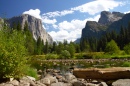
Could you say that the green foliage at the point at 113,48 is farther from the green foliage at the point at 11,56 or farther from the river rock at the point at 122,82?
the green foliage at the point at 11,56

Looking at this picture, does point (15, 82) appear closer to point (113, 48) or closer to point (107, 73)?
point (107, 73)

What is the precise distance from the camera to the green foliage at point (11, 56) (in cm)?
1138

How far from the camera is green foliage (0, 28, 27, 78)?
448 inches

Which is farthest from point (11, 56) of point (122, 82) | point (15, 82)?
point (122, 82)

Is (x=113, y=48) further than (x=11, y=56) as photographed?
Yes

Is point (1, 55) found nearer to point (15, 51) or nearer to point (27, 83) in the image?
point (15, 51)

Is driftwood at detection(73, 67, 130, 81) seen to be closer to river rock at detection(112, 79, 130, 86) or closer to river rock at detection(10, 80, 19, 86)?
river rock at detection(112, 79, 130, 86)

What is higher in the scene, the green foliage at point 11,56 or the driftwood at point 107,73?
the green foliage at point 11,56

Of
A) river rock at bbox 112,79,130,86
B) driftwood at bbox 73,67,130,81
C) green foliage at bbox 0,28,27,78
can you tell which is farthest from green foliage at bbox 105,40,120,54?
green foliage at bbox 0,28,27,78

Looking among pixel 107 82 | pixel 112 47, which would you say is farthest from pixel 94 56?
pixel 107 82

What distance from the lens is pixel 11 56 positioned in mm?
11523

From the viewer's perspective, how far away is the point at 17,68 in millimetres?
11828

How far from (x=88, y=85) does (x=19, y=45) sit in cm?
438

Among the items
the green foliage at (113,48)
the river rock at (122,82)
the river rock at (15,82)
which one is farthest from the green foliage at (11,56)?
the green foliage at (113,48)
